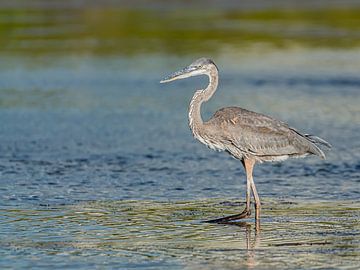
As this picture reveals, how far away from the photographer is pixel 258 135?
11805 mm

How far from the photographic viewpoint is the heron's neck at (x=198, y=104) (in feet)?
39.0

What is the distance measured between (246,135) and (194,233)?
63.0 inches

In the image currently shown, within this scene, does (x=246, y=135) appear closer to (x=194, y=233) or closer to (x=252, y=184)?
(x=252, y=184)

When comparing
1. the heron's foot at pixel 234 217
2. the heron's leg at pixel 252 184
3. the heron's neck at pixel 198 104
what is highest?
the heron's neck at pixel 198 104

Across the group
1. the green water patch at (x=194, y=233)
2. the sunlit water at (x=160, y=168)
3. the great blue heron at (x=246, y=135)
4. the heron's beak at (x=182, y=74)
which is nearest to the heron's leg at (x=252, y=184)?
the great blue heron at (x=246, y=135)

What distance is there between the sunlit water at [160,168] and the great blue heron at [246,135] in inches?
23.7

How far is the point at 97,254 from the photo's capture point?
978 centimetres

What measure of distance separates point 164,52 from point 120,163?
14773mm

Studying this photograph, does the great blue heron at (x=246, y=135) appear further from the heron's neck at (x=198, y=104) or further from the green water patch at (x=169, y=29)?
the green water patch at (x=169, y=29)

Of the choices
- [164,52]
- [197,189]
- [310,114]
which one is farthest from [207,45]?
[197,189]

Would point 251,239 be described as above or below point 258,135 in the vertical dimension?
below

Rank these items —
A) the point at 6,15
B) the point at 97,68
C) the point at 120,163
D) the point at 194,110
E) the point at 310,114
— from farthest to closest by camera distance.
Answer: the point at 6,15 → the point at 97,68 → the point at 310,114 → the point at 120,163 → the point at 194,110

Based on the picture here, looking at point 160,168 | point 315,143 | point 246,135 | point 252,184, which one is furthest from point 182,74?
point 160,168

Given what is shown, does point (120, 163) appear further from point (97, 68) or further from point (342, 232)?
point (97, 68)
